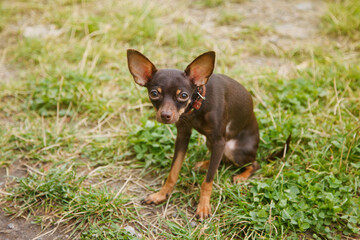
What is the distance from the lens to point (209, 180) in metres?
3.06

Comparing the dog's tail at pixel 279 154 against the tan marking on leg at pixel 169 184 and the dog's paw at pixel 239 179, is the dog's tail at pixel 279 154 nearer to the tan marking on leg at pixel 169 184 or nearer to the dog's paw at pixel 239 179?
the dog's paw at pixel 239 179

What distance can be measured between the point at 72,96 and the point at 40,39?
1.81m

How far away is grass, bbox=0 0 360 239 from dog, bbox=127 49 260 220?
16cm

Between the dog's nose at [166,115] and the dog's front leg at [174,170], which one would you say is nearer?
the dog's nose at [166,115]

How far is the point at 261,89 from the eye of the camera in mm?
4555

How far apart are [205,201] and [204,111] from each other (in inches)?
31.3

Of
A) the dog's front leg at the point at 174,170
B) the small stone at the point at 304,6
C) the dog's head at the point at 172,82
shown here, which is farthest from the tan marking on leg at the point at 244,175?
the small stone at the point at 304,6

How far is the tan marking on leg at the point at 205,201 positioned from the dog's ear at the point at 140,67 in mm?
1040

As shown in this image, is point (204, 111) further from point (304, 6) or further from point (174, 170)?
point (304, 6)

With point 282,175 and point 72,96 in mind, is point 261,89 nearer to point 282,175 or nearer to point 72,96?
point 282,175

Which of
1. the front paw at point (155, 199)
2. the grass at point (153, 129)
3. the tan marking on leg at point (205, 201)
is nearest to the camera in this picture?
the grass at point (153, 129)

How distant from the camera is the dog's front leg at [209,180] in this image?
3039mm

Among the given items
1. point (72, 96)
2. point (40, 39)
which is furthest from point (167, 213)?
point (40, 39)

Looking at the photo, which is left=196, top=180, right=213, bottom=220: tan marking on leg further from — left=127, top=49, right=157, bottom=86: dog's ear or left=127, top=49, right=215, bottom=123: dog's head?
left=127, top=49, right=157, bottom=86: dog's ear
